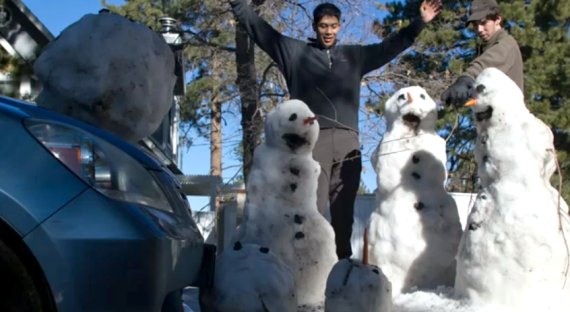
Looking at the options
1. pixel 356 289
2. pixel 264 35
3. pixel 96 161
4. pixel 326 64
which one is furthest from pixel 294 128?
pixel 96 161

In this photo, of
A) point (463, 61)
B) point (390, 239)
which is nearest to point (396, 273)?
point (390, 239)

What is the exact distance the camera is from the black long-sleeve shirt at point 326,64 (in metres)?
4.78

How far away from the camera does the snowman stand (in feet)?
10.6

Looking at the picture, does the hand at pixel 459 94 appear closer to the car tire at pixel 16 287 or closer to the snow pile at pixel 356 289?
the snow pile at pixel 356 289

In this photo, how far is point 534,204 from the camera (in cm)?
379

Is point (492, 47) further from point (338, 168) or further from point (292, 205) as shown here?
point (292, 205)

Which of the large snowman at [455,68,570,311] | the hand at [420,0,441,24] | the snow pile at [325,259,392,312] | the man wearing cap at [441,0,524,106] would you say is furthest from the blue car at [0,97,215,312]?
the hand at [420,0,441,24]

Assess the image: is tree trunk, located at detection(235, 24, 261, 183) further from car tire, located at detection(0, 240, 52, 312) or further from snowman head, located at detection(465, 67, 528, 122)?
car tire, located at detection(0, 240, 52, 312)

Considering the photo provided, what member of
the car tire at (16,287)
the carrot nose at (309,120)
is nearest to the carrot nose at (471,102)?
the carrot nose at (309,120)

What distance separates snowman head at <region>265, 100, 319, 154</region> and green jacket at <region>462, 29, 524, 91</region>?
961mm

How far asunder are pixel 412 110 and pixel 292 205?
95 cm

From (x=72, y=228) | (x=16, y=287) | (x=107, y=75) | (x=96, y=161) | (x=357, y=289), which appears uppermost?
(x=107, y=75)

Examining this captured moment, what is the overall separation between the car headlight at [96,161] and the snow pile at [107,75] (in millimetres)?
989

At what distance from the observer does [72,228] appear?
2.48 meters
